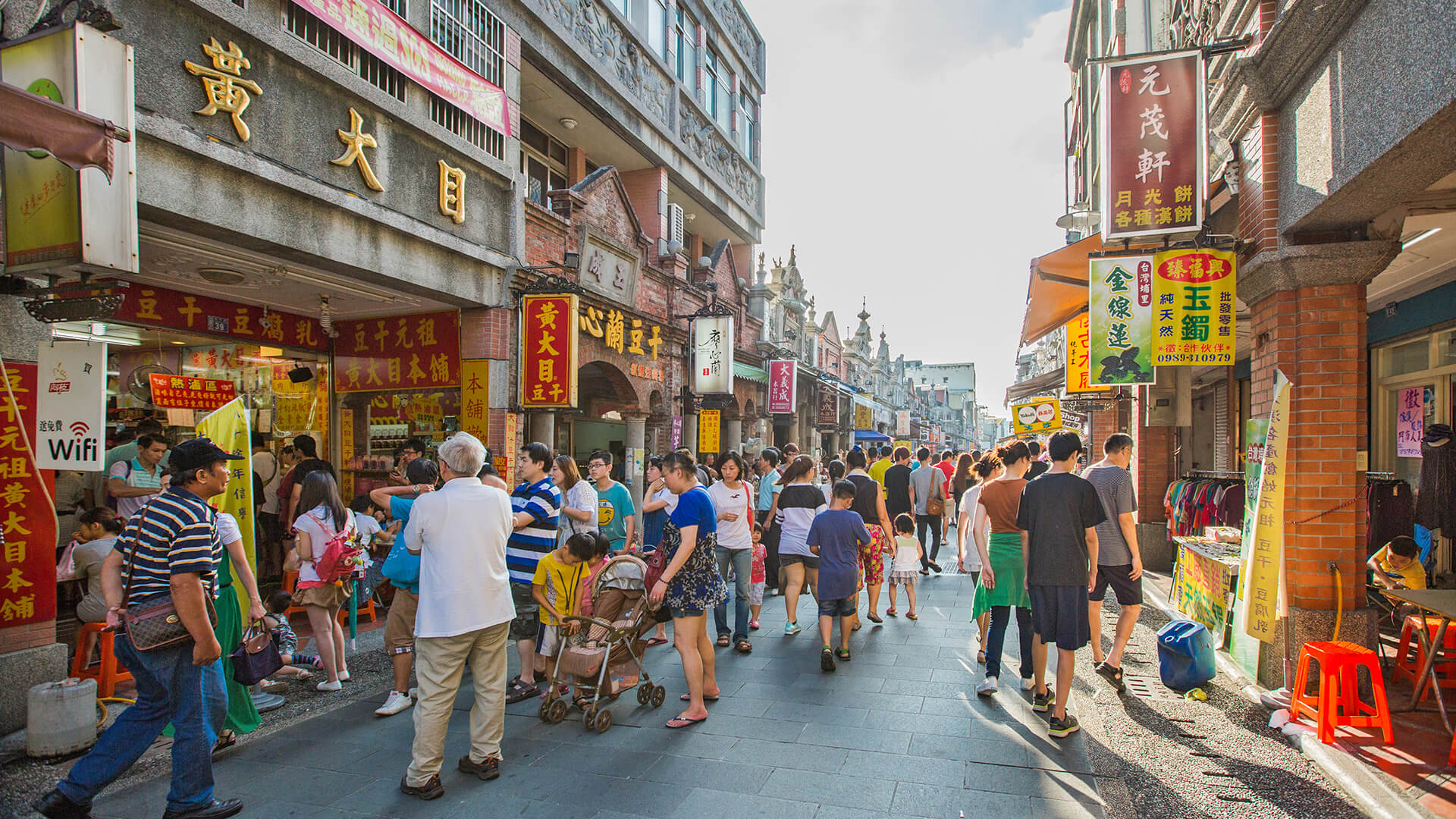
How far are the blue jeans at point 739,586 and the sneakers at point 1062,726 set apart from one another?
2.83 metres

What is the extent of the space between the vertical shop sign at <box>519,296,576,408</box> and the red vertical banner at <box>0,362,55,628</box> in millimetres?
5403

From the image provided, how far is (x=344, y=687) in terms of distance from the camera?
19.1 feet

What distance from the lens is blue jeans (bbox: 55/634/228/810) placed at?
11.6 feet

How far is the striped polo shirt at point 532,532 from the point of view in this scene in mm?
5383

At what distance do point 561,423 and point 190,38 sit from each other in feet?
30.0

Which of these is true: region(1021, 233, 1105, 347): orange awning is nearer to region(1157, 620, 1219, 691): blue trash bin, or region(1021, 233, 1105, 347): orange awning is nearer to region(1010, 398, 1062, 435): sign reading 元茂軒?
region(1157, 620, 1219, 691): blue trash bin

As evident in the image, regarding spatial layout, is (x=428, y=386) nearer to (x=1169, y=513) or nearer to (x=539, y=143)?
(x=539, y=143)

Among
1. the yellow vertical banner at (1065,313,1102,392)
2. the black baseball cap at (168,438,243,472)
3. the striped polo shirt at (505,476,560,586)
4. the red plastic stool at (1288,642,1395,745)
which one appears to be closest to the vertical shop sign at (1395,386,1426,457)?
the yellow vertical banner at (1065,313,1102,392)

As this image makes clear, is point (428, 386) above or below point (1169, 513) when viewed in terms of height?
above

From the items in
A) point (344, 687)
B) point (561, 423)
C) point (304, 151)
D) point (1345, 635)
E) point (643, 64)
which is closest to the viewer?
point (1345, 635)

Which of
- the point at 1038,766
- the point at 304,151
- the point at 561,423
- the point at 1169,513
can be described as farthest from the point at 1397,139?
the point at 561,423

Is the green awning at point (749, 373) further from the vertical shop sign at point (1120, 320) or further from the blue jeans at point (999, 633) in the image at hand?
the blue jeans at point (999, 633)

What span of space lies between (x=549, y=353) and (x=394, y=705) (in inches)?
215

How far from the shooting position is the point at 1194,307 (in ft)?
20.8
